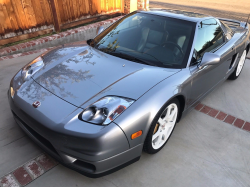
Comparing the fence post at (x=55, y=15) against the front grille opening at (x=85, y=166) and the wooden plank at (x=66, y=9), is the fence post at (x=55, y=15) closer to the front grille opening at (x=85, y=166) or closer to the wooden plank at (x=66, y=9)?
the wooden plank at (x=66, y=9)

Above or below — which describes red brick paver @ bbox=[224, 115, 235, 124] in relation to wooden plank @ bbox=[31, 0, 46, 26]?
below

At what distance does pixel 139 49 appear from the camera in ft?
8.71

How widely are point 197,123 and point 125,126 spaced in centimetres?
155

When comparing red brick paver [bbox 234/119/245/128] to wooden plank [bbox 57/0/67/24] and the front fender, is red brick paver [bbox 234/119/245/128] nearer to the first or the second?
the front fender

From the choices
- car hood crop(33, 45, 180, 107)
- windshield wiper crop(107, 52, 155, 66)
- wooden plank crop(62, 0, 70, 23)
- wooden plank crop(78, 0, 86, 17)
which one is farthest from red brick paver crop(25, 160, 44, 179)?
wooden plank crop(78, 0, 86, 17)

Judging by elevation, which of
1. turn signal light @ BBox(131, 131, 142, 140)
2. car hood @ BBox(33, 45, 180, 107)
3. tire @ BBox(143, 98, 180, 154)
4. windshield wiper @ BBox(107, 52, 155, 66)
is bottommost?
tire @ BBox(143, 98, 180, 154)

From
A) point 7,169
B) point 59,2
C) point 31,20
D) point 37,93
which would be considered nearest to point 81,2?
point 59,2

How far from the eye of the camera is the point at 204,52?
2734 mm

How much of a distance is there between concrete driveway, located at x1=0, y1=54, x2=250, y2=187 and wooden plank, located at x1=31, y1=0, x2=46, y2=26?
2.85 m

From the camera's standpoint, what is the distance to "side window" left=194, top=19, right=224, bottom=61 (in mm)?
2654

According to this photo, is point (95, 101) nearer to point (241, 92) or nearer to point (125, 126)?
point (125, 126)

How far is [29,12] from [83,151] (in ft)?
14.6

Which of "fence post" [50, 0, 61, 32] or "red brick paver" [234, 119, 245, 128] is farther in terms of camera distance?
"fence post" [50, 0, 61, 32]

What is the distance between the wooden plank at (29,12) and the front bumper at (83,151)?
3753 mm
